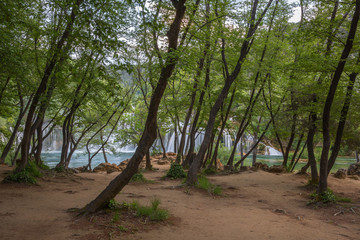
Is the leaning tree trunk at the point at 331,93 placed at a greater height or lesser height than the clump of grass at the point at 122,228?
greater

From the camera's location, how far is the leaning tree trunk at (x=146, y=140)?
511 centimetres

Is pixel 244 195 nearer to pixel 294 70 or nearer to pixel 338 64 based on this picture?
pixel 294 70

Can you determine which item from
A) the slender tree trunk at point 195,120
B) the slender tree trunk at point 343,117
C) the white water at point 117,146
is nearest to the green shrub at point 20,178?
the slender tree trunk at point 195,120

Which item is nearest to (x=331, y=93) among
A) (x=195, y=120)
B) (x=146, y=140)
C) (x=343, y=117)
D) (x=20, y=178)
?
(x=343, y=117)

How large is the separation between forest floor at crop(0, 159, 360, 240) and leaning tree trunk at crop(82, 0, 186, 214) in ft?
1.51

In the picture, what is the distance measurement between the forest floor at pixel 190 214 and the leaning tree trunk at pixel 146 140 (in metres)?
0.46

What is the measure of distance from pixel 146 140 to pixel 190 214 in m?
1.96

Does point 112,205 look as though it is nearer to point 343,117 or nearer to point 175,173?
point 175,173

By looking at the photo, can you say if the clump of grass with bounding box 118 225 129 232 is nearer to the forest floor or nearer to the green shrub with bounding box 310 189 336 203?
the forest floor

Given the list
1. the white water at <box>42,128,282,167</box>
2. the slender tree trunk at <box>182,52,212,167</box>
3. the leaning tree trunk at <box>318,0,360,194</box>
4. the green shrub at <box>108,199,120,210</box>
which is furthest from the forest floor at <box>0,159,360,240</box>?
the white water at <box>42,128,282,167</box>

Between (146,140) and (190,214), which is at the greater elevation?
(146,140)

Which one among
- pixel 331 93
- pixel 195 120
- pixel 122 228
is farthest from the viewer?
pixel 195 120

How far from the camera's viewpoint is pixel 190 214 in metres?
6.03

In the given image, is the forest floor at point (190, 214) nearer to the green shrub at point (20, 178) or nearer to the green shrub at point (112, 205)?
the green shrub at point (20, 178)
